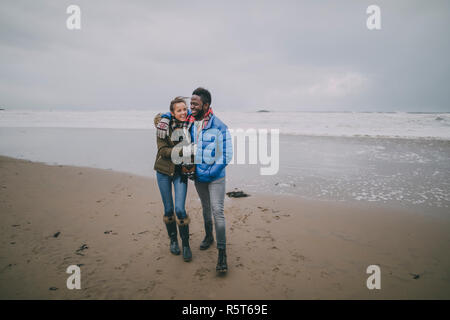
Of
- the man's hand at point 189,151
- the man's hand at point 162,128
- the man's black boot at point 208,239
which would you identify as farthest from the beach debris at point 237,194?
the man's hand at point 162,128

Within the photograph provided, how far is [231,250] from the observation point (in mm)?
3436

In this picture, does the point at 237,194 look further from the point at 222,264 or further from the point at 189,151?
the point at 189,151

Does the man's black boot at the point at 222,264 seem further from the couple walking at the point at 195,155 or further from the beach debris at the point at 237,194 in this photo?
the beach debris at the point at 237,194

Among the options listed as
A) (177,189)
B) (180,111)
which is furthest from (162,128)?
(177,189)

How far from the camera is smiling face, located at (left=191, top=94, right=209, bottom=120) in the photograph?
2.88 meters

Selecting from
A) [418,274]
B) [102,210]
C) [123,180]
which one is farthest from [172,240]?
[123,180]

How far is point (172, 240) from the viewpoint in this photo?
334 cm

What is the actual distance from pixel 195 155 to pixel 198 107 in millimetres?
618

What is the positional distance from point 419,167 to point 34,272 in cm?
1058

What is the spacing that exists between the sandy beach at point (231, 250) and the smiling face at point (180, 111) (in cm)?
199

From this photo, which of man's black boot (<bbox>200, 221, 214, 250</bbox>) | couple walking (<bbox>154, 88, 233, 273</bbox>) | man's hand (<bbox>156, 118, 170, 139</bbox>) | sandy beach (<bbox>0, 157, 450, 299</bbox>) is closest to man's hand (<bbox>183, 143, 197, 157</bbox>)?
couple walking (<bbox>154, 88, 233, 273</bbox>)

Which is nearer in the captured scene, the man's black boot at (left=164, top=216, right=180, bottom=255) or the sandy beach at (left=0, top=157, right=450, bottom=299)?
the sandy beach at (left=0, top=157, right=450, bottom=299)

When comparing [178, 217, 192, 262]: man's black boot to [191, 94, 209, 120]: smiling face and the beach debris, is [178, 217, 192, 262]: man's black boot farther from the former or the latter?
the beach debris
